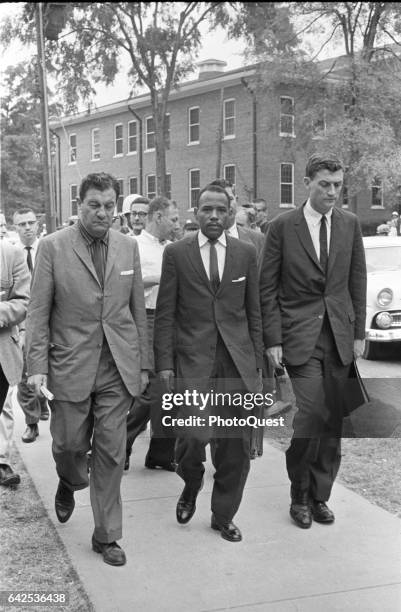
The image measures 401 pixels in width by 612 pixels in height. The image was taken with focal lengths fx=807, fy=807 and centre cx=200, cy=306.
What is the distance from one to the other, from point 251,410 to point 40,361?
107 centimetres

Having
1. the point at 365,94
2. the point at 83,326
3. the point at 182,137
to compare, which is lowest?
the point at 83,326

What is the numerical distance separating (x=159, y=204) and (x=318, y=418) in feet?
6.31

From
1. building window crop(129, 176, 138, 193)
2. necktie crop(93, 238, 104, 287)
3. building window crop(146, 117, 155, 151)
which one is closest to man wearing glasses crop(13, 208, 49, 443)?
building window crop(129, 176, 138, 193)

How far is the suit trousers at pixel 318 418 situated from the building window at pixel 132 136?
1.41 m

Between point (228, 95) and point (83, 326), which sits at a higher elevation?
point (228, 95)

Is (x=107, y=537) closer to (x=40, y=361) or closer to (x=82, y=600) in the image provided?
(x=82, y=600)

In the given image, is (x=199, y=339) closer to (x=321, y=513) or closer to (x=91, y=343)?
(x=91, y=343)

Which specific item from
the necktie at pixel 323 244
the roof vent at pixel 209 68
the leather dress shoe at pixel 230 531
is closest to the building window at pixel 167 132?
the roof vent at pixel 209 68

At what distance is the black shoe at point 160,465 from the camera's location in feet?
18.2

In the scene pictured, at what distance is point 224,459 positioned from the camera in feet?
14.0

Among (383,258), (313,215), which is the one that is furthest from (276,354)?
(383,258)

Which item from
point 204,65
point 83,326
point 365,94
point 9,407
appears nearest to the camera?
point 204,65

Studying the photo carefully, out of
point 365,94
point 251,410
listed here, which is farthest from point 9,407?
point 365,94

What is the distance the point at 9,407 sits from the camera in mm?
5441
